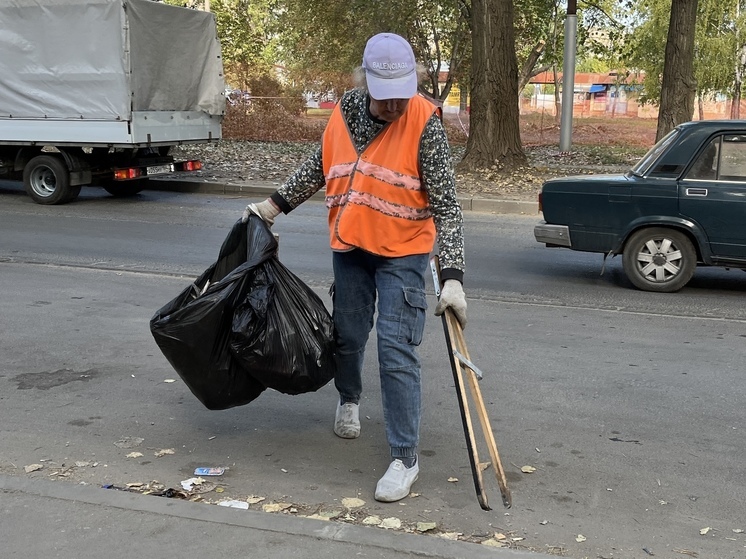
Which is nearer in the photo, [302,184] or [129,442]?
[302,184]

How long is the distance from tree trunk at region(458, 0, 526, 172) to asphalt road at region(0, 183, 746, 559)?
8455 mm

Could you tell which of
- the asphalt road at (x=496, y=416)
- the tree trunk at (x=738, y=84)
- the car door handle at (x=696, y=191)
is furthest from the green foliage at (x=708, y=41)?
the asphalt road at (x=496, y=416)

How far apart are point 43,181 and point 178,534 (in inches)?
454

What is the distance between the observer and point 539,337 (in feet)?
20.5

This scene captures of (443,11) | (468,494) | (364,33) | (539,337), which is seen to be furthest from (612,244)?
(364,33)

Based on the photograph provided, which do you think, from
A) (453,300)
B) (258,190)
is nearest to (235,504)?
(453,300)

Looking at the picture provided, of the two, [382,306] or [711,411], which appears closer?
[382,306]

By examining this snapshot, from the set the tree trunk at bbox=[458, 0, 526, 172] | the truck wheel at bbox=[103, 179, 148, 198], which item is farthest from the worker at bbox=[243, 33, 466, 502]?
the tree trunk at bbox=[458, 0, 526, 172]

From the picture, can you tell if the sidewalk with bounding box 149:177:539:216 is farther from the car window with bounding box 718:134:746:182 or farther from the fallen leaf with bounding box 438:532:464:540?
the fallen leaf with bounding box 438:532:464:540

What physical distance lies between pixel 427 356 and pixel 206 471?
215 centimetres

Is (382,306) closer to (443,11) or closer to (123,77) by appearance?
(123,77)

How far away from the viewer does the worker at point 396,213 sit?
343 centimetres

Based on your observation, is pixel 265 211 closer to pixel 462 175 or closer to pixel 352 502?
pixel 352 502

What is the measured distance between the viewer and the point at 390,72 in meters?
3.28
